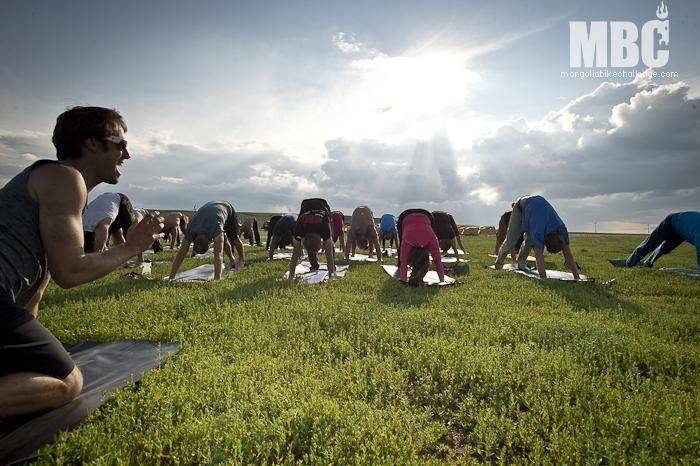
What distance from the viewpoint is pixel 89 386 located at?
10.8 feet

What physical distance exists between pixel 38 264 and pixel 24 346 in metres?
0.65

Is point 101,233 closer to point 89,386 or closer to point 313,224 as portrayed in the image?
point 313,224

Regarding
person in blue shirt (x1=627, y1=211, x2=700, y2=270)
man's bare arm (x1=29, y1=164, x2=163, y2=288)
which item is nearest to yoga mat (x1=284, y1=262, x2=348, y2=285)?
man's bare arm (x1=29, y1=164, x2=163, y2=288)

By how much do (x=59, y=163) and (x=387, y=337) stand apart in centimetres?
371

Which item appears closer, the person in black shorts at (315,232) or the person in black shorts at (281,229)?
the person in black shorts at (315,232)

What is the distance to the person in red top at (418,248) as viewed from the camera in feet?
27.8

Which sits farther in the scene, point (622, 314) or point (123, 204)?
point (123, 204)

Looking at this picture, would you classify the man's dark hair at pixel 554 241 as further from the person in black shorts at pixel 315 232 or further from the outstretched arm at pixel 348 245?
the outstretched arm at pixel 348 245

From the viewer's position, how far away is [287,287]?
7738 mm

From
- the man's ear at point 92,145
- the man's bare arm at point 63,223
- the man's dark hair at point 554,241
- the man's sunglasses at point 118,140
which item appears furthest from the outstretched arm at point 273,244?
the man's bare arm at point 63,223

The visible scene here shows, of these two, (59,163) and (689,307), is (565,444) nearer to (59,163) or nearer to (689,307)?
(59,163)

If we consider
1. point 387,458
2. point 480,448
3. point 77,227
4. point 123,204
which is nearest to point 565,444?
point 480,448

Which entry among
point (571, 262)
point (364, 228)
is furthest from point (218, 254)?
point (571, 262)

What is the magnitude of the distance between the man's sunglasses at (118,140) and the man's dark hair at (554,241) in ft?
31.7
